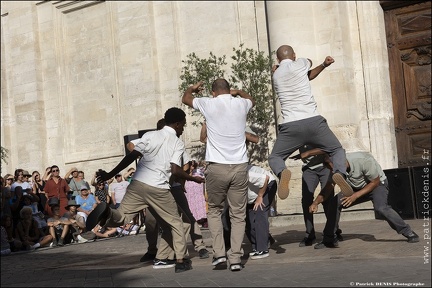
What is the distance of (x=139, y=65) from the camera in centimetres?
2348

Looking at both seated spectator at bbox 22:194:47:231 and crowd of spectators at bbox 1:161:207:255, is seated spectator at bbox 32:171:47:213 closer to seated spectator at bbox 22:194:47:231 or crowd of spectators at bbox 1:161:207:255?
crowd of spectators at bbox 1:161:207:255

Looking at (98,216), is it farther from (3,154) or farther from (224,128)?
(3,154)

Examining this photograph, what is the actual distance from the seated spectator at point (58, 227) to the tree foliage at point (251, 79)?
4.25m

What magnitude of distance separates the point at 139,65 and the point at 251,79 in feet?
15.7

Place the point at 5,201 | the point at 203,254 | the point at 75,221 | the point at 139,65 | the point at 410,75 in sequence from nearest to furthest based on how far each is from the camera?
the point at 203,254, the point at 5,201, the point at 75,221, the point at 410,75, the point at 139,65

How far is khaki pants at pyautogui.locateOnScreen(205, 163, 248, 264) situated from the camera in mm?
8992

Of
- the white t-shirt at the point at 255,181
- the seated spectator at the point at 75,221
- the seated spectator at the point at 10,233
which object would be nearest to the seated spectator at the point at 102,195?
the seated spectator at the point at 75,221

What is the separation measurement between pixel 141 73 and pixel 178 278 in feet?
50.4

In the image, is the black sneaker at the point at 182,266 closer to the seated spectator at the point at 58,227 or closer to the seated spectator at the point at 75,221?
the seated spectator at the point at 58,227

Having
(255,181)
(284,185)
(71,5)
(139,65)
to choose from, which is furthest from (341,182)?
(71,5)

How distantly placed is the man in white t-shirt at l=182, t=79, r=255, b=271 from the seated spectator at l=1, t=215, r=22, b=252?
854 centimetres

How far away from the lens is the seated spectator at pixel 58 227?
1778 centimetres

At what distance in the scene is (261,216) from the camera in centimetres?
1012

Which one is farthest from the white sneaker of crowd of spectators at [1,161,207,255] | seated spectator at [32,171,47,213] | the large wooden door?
the large wooden door
